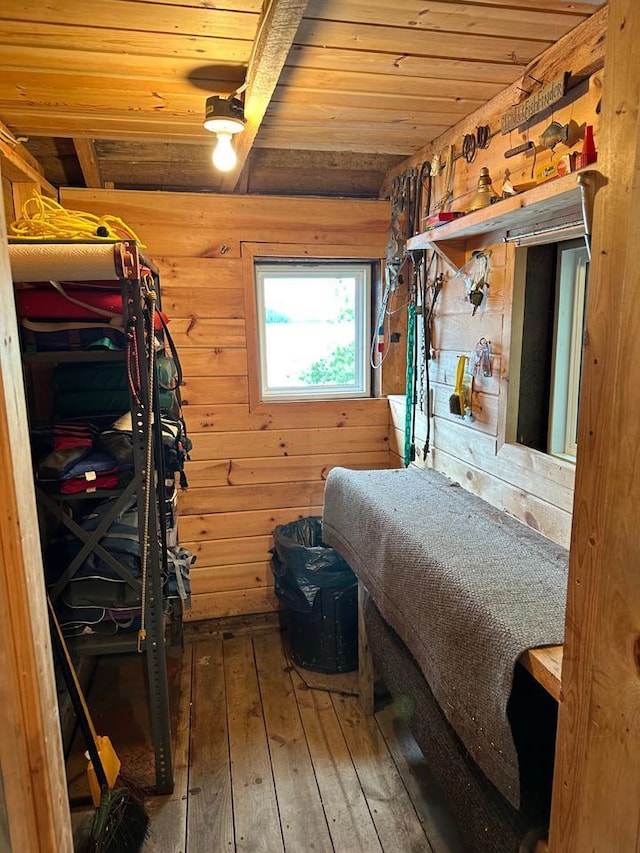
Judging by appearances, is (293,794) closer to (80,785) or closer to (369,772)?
(369,772)

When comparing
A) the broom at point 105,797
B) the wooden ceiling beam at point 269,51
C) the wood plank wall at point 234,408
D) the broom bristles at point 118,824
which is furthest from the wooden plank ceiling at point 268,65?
the broom bristles at point 118,824

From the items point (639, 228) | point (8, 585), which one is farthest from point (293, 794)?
point (639, 228)

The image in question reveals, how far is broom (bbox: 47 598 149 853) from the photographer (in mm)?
1537

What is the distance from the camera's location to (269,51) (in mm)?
1318

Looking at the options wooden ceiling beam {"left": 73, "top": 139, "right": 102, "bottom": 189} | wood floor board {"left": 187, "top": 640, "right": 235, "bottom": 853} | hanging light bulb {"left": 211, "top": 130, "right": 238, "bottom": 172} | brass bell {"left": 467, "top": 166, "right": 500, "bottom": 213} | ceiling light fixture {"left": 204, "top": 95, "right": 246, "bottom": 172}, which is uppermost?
wooden ceiling beam {"left": 73, "top": 139, "right": 102, "bottom": 189}

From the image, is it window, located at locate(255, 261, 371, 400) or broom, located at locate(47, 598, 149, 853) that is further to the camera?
window, located at locate(255, 261, 371, 400)

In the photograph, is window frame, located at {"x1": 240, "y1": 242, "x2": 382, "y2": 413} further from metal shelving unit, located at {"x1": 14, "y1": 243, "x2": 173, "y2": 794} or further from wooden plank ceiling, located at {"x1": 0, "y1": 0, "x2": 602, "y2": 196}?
metal shelving unit, located at {"x1": 14, "y1": 243, "x2": 173, "y2": 794}

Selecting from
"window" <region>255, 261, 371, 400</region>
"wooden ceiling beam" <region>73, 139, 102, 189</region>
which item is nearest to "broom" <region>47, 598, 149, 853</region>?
"window" <region>255, 261, 371, 400</region>

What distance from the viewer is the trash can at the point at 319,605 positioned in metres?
2.42

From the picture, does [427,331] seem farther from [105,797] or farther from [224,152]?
[105,797]

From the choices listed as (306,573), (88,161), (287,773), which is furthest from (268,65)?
(287,773)

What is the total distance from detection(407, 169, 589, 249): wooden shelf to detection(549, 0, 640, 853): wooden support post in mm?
544

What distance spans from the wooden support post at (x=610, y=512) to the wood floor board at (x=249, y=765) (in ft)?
4.08

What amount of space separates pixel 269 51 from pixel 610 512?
4.20 ft
